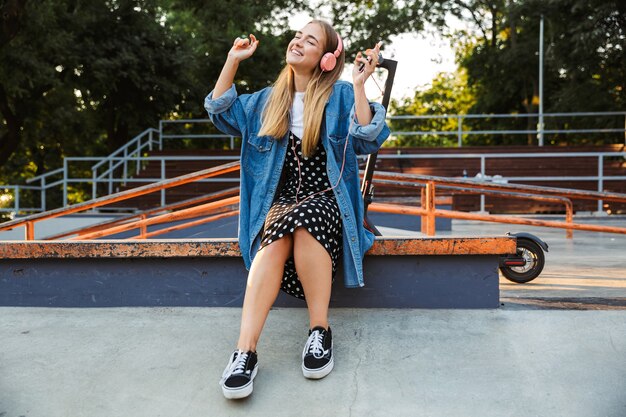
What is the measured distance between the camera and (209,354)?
Answer: 3.03 metres

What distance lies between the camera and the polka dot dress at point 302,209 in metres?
2.91

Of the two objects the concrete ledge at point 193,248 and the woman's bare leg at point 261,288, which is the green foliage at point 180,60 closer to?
the concrete ledge at point 193,248

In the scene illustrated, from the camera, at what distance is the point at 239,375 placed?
2639mm

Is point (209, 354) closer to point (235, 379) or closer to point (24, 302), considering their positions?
point (235, 379)

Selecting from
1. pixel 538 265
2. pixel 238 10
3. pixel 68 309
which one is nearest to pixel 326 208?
pixel 68 309

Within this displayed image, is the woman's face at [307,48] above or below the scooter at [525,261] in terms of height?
above

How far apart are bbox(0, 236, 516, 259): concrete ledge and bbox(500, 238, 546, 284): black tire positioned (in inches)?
51.0

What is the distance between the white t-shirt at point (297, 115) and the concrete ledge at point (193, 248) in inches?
26.3

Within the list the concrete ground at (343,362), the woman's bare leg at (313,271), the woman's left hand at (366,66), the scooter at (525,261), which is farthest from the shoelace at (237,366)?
the scooter at (525,261)

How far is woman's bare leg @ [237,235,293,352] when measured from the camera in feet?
9.18

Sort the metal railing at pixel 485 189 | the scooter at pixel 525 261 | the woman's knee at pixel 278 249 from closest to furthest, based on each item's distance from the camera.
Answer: the woman's knee at pixel 278 249 → the scooter at pixel 525 261 → the metal railing at pixel 485 189

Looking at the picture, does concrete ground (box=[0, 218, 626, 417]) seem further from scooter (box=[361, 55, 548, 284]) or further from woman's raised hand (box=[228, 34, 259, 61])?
woman's raised hand (box=[228, 34, 259, 61])

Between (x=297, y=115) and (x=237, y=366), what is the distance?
1.25 meters

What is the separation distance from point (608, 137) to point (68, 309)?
21.8 meters
